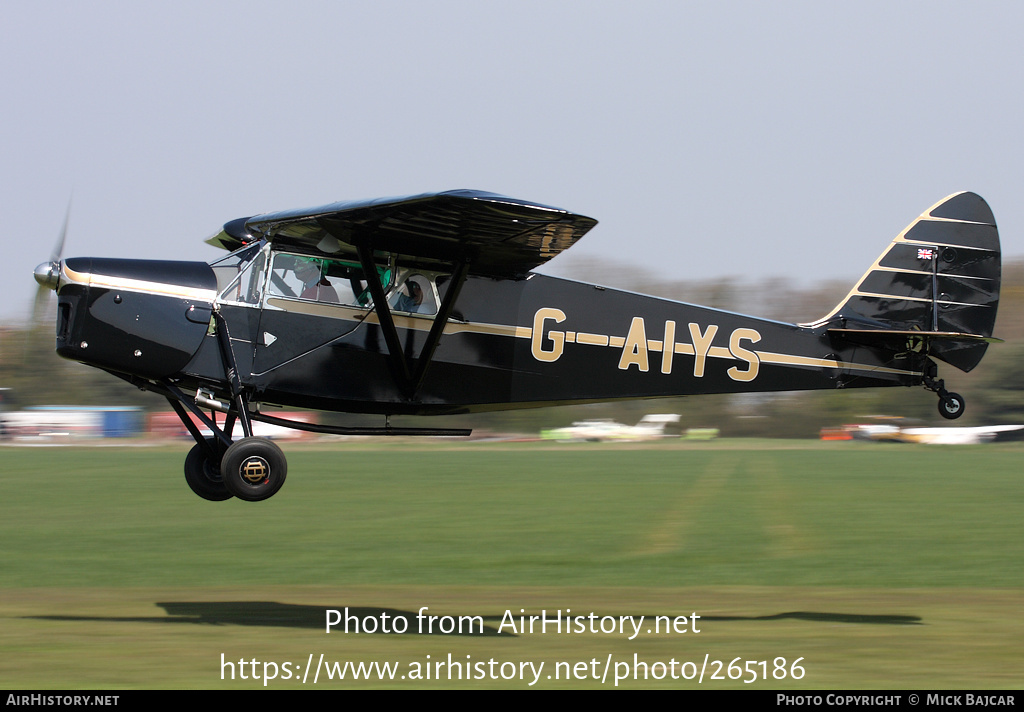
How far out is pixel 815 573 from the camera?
56.5 feet

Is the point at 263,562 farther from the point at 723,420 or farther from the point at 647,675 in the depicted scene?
the point at 723,420

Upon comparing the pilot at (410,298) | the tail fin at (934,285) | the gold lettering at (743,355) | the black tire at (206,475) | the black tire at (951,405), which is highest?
the tail fin at (934,285)

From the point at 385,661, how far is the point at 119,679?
7.47 feet

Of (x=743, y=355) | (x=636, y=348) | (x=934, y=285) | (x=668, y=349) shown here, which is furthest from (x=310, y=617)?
(x=934, y=285)

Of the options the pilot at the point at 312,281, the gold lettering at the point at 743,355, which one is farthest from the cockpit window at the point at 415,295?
the gold lettering at the point at 743,355

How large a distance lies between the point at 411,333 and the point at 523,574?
7.46 metres

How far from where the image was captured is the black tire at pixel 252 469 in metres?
9.48

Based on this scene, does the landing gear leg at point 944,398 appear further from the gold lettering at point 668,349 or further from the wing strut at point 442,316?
the wing strut at point 442,316

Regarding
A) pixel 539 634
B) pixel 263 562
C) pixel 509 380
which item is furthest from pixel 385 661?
pixel 263 562

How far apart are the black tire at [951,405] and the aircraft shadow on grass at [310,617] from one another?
278 cm

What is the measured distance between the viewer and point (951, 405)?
433 inches

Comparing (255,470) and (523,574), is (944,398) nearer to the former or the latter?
(255,470)

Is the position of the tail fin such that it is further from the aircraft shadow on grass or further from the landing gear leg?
the aircraft shadow on grass

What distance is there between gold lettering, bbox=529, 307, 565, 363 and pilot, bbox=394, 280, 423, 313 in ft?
3.93
